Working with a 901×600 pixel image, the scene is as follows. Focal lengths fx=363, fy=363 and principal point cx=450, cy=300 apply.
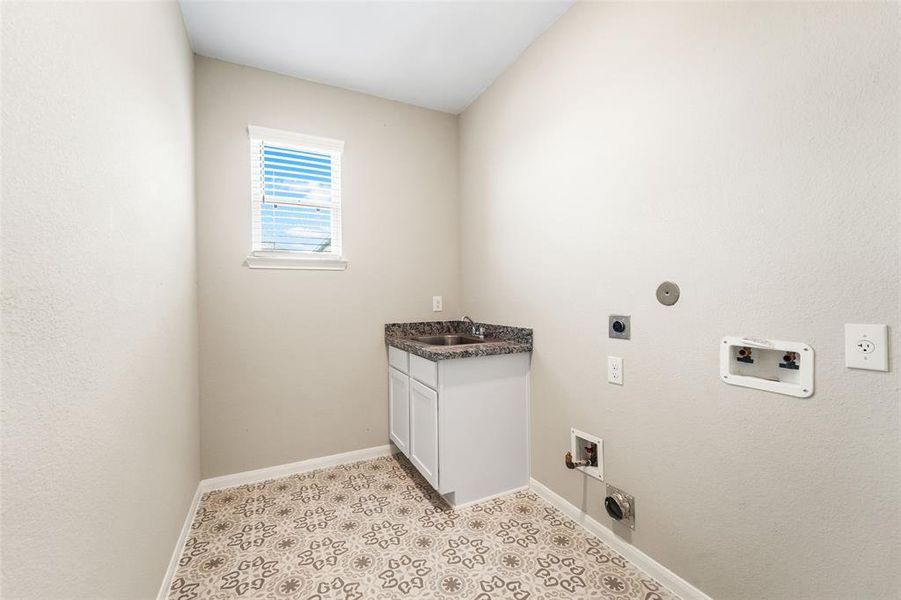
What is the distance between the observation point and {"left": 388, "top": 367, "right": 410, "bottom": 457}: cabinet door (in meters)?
2.44

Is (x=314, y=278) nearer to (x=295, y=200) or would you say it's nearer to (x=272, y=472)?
(x=295, y=200)

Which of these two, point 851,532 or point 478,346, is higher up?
point 478,346

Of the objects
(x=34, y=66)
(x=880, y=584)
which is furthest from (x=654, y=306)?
(x=34, y=66)

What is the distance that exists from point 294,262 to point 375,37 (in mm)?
1474

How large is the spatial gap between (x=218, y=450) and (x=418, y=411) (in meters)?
1.31

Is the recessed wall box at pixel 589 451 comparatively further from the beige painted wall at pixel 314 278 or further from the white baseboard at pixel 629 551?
the beige painted wall at pixel 314 278

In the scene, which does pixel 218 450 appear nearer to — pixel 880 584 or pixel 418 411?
pixel 418 411

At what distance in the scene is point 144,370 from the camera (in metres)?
1.27

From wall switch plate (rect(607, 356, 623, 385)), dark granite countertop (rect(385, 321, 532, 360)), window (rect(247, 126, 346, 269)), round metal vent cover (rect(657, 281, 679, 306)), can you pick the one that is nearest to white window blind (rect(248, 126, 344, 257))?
window (rect(247, 126, 346, 269))

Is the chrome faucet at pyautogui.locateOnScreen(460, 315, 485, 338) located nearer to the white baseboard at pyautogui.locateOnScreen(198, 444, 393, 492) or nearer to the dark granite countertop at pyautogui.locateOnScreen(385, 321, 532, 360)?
the dark granite countertop at pyautogui.locateOnScreen(385, 321, 532, 360)

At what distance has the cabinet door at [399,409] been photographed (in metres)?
2.44

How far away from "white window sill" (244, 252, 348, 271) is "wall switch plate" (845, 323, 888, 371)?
250cm

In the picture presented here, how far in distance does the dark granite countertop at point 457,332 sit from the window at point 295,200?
664mm

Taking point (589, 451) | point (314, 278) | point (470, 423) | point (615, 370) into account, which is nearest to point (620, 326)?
point (615, 370)
